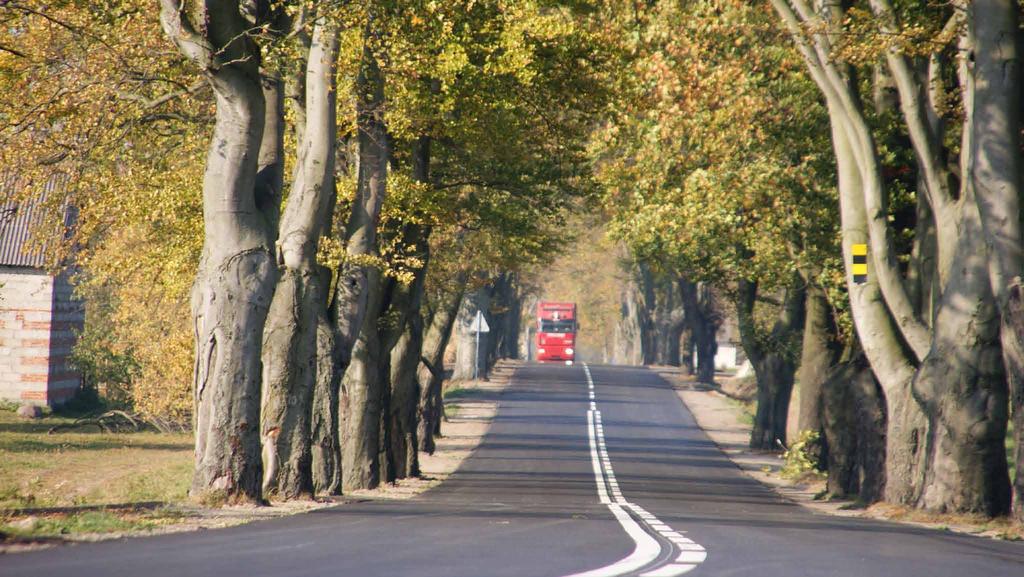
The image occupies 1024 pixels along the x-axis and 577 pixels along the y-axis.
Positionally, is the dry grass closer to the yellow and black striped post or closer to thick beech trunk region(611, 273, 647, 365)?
the yellow and black striped post

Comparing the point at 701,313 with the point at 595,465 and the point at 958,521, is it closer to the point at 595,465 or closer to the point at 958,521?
the point at 595,465

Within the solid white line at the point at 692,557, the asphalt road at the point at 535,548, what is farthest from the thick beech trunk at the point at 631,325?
the solid white line at the point at 692,557

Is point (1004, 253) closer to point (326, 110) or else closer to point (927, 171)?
point (927, 171)

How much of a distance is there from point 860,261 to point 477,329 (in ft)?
114

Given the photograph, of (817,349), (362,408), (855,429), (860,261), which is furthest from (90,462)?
(860,261)

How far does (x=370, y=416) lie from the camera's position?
25.5 metres

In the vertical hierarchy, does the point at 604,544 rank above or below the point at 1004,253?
below

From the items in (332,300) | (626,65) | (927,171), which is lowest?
(332,300)

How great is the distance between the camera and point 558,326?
289ft

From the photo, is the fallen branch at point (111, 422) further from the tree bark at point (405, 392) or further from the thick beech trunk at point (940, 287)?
the thick beech trunk at point (940, 287)

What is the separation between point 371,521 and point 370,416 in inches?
531

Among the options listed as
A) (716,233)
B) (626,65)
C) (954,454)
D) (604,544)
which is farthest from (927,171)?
(604,544)

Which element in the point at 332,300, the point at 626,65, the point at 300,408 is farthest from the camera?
the point at 626,65

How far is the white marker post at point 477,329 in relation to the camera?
54.1 metres
